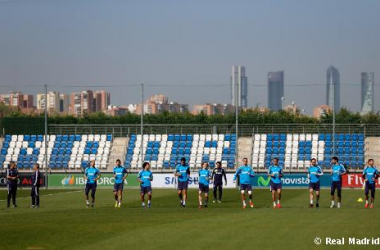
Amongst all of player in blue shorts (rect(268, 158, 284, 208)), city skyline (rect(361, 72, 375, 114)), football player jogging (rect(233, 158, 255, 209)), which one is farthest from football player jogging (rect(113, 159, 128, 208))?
city skyline (rect(361, 72, 375, 114))

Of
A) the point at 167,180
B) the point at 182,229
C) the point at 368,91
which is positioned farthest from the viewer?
the point at 368,91

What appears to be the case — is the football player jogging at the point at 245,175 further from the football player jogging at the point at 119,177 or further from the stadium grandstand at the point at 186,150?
the stadium grandstand at the point at 186,150

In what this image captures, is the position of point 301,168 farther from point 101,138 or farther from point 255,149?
point 101,138

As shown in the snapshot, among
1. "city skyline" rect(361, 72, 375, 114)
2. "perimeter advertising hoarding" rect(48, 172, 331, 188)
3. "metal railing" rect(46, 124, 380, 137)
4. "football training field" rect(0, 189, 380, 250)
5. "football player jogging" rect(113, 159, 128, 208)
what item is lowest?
"perimeter advertising hoarding" rect(48, 172, 331, 188)

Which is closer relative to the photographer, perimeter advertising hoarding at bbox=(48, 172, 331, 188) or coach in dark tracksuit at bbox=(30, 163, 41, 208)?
coach in dark tracksuit at bbox=(30, 163, 41, 208)

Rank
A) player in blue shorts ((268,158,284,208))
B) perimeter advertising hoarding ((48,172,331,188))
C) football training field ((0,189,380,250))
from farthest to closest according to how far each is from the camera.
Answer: perimeter advertising hoarding ((48,172,331,188)), player in blue shorts ((268,158,284,208)), football training field ((0,189,380,250))

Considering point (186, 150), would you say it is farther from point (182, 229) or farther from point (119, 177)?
point (182, 229)

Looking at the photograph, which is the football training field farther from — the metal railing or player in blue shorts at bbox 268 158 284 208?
the metal railing

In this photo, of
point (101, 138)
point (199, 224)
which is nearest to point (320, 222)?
point (199, 224)

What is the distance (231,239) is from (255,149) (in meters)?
50.9

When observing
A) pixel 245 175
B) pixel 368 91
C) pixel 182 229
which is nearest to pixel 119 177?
pixel 245 175

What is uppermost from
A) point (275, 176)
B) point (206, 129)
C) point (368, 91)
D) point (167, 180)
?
point (368, 91)

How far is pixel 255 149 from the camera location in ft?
239

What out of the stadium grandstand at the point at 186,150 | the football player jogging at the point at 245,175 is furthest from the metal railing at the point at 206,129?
the football player jogging at the point at 245,175
